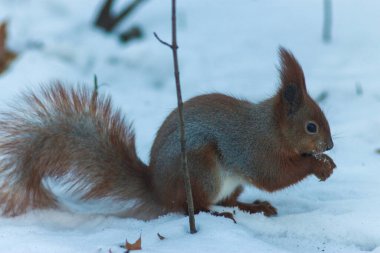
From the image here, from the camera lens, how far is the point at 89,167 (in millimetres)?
2617

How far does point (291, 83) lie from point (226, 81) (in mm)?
1670

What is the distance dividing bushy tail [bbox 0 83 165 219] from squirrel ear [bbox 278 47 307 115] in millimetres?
655

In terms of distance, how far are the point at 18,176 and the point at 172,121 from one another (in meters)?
0.64

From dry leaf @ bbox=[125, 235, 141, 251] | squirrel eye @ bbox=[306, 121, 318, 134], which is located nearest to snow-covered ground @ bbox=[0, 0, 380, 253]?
dry leaf @ bbox=[125, 235, 141, 251]

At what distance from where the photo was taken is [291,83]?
268 cm

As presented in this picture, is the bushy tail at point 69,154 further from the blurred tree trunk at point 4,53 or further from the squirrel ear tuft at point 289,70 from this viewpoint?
the blurred tree trunk at point 4,53

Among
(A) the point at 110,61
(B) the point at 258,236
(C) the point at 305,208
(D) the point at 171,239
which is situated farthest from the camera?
(A) the point at 110,61

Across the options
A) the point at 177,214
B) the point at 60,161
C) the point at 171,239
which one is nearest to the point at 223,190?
the point at 177,214

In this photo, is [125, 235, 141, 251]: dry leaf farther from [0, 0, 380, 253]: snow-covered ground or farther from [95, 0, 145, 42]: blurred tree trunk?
[95, 0, 145, 42]: blurred tree trunk

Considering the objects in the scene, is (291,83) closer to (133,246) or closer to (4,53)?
(133,246)

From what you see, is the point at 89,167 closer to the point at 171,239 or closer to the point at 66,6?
the point at 171,239

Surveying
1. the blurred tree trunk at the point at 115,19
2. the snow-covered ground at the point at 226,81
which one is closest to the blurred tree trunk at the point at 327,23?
the snow-covered ground at the point at 226,81

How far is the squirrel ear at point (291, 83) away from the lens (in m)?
2.61

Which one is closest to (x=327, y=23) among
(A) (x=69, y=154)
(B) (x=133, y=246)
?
(A) (x=69, y=154)
